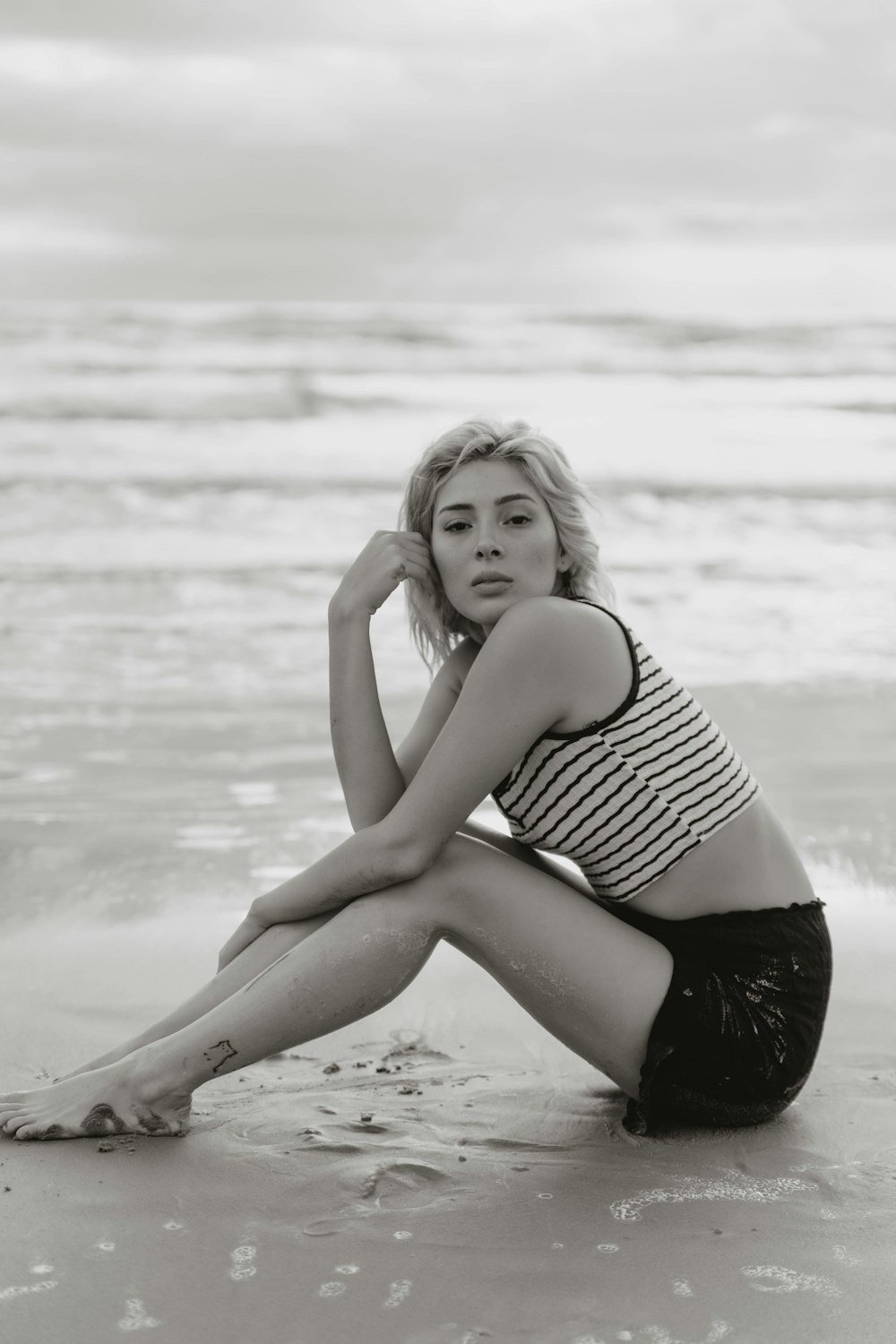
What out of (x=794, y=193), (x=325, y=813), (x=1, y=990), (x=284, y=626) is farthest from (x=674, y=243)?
(x=1, y=990)

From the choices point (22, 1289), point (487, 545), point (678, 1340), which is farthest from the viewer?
point (487, 545)

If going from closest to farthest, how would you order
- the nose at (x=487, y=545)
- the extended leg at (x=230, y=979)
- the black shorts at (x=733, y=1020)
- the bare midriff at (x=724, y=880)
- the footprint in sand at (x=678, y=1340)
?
1. the footprint in sand at (x=678, y=1340)
2. the black shorts at (x=733, y=1020)
3. the bare midriff at (x=724, y=880)
4. the extended leg at (x=230, y=979)
5. the nose at (x=487, y=545)

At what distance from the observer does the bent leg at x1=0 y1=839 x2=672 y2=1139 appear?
280 centimetres

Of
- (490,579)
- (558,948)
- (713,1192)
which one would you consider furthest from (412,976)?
(490,579)

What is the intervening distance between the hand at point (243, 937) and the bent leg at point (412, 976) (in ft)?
0.88

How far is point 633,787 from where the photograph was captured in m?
2.85

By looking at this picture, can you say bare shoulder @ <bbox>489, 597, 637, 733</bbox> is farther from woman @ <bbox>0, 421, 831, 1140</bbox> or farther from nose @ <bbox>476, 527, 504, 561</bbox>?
nose @ <bbox>476, 527, 504, 561</bbox>

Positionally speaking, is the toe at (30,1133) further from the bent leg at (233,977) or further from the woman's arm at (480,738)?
the woman's arm at (480,738)

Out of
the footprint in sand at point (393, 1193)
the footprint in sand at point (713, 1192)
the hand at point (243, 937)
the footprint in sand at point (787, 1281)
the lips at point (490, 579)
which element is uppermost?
the lips at point (490, 579)

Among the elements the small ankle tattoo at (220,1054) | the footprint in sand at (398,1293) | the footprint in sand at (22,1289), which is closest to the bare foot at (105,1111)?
the small ankle tattoo at (220,1054)

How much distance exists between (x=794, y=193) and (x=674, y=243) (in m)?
2.59

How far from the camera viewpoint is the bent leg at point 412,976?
2.80 meters

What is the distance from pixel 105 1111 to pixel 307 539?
8630 millimetres

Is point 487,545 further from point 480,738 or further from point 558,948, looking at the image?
point 558,948
